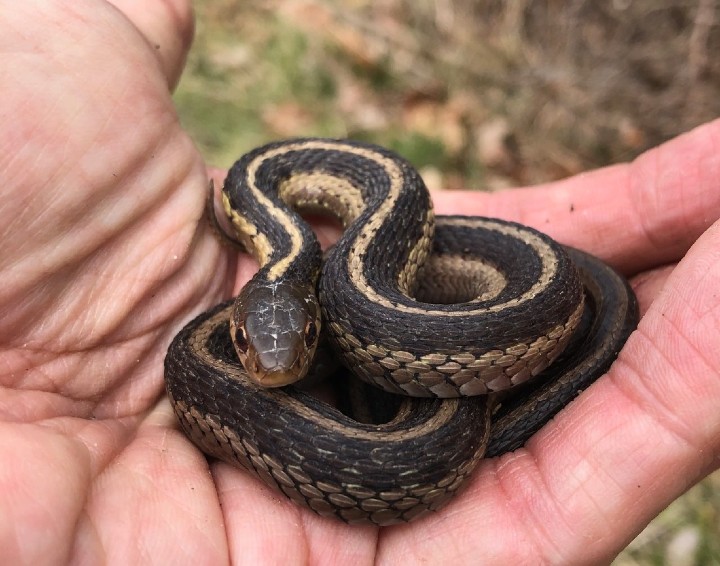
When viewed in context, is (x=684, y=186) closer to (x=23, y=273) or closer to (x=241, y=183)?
(x=241, y=183)

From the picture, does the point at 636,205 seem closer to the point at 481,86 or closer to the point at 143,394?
the point at 143,394

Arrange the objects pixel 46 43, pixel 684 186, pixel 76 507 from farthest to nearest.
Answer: pixel 684 186 → pixel 46 43 → pixel 76 507

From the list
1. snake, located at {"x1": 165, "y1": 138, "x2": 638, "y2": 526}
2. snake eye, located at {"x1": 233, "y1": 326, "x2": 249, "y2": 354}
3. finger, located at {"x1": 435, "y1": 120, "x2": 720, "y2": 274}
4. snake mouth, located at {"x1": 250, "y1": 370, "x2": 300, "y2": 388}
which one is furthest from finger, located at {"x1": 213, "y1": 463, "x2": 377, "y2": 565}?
finger, located at {"x1": 435, "y1": 120, "x2": 720, "y2": 274}

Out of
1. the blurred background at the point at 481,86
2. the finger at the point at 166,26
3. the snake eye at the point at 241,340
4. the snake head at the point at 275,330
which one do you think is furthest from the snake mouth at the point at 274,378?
the blurred background at the point at 481,86

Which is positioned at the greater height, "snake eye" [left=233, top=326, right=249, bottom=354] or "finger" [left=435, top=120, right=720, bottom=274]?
"finger" [left=435, top=120, right=720, bottom=274]

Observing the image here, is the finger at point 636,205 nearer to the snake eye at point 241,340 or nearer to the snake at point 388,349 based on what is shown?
the snake at point 388,349

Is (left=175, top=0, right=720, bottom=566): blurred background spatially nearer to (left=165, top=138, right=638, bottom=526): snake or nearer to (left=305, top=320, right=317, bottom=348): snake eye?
(left=165, top=138, right=638, bottom=526): snake

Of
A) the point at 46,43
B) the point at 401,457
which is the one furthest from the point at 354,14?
Result: the point at 401,457
